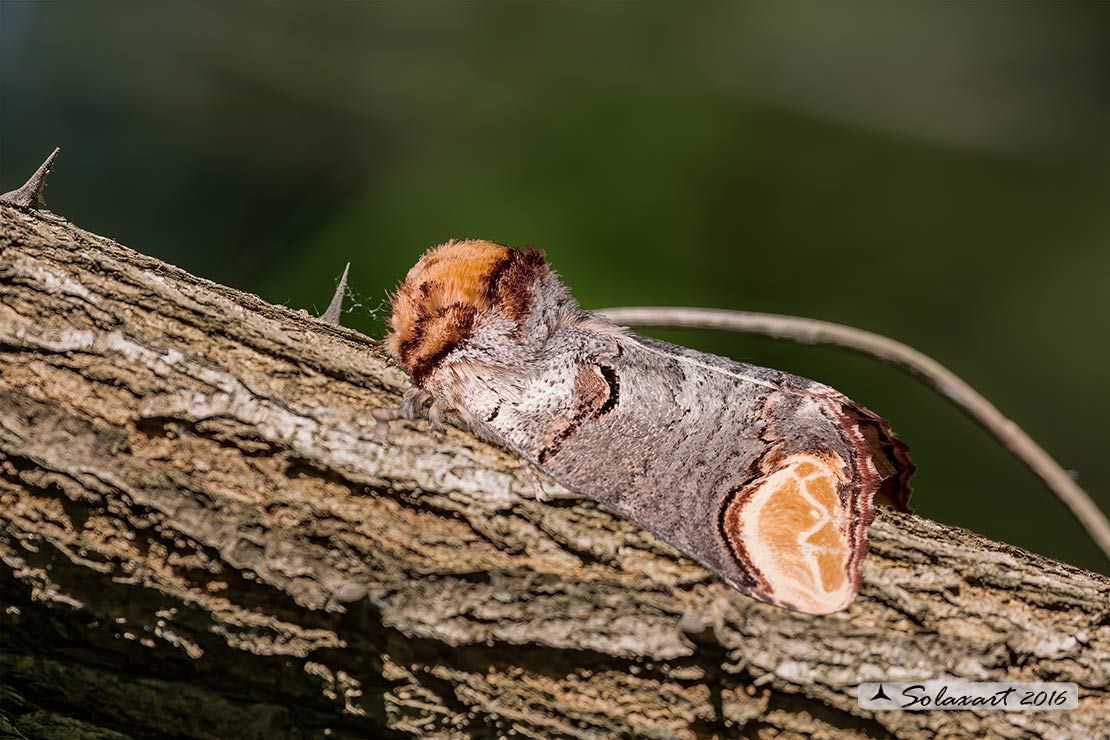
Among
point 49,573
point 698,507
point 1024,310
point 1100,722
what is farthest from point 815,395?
point 1024,310

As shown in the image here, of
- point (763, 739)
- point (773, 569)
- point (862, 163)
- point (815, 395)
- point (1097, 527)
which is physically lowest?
point (763, 739)

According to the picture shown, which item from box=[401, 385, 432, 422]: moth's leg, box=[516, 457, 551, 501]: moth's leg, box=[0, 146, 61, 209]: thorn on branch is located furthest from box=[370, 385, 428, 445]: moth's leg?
box=[0, 146, 61, 209]: thorn on branch

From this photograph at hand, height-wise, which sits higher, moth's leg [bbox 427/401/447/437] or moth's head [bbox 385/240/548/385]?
moth's head [bbox 385/240/548/385]

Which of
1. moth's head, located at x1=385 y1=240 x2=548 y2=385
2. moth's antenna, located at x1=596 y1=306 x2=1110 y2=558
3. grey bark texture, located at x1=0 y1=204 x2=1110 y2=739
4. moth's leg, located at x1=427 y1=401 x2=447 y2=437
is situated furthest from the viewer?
moth's antenna, located at x1=596 y1=306 x2=1110 y2=558

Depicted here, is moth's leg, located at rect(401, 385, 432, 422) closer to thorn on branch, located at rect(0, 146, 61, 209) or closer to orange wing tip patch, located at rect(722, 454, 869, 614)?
orange wing tip patch, located at rect(722, 454, 869, 614)

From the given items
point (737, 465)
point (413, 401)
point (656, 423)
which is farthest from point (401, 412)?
point (737, 465)

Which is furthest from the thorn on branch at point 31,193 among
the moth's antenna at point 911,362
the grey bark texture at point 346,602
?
the moth's antenna at point 911,362

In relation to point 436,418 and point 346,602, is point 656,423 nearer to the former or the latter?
point 436,418

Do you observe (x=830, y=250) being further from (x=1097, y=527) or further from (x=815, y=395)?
(x=815, y=395)
